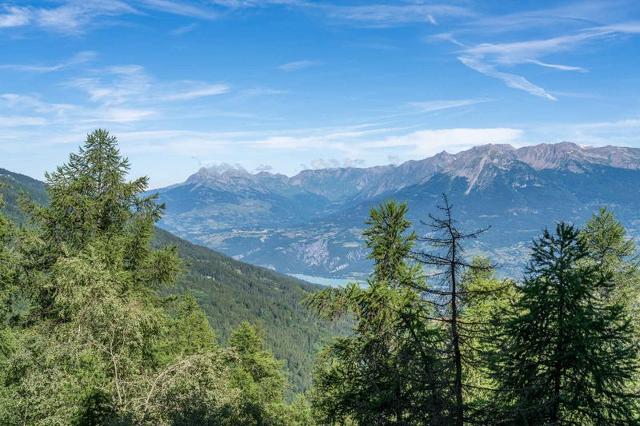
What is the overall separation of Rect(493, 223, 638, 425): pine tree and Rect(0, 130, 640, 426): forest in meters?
0.05

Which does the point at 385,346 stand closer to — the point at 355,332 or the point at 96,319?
the point at 355,332

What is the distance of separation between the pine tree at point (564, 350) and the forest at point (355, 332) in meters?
0.05

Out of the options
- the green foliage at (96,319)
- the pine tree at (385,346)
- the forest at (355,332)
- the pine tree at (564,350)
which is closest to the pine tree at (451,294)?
the forest at (355,332)

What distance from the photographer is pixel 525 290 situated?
12.2 meters

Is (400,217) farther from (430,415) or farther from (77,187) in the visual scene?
(77,187)

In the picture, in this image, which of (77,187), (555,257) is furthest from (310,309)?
(77,187)

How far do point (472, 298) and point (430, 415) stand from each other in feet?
9.85

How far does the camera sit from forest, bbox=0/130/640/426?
11266mm

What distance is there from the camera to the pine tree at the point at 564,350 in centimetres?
1102

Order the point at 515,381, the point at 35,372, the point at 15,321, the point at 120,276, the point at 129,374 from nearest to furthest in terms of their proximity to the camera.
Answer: the point at 515,381 → the point at 35,372 → the point at 129,374 → the point at 120,276 → the point at 15,321

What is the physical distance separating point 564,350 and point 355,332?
8.52 meters

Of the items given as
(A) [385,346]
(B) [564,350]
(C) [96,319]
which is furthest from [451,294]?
(C) [96,319]

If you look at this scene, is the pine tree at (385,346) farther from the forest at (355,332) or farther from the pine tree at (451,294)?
the pine tree at (451,294)

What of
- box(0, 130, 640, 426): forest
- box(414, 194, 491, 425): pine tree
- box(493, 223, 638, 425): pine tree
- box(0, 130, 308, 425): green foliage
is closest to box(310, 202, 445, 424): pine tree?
box(0, 130, 640, 426): forest
